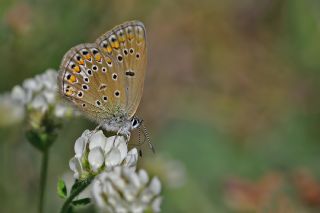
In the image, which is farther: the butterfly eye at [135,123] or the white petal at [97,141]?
the butterfly eye at [135,123]

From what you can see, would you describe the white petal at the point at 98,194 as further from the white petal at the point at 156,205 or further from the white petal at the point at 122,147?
the white petal at the point at 122,147

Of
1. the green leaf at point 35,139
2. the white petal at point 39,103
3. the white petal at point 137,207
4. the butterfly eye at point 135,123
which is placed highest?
the white petal at point 39,103

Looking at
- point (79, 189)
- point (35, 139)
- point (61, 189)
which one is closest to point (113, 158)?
point (79, 189)

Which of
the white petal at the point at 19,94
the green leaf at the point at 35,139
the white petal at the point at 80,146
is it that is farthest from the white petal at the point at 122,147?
the white petal at the point at 19,94

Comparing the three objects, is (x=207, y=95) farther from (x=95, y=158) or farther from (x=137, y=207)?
(x=137, y=207)

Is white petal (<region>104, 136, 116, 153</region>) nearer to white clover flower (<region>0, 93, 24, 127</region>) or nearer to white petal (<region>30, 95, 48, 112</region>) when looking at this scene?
white petal (<region>30, 95, 48, 112</region>)

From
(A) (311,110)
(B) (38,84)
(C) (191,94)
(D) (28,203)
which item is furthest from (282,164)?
(B) (38,84)

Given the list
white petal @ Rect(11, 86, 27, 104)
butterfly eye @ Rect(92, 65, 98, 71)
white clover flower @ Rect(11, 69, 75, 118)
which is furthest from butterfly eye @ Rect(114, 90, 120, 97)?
white petal @ Rect(11, 86, 27, 104)
